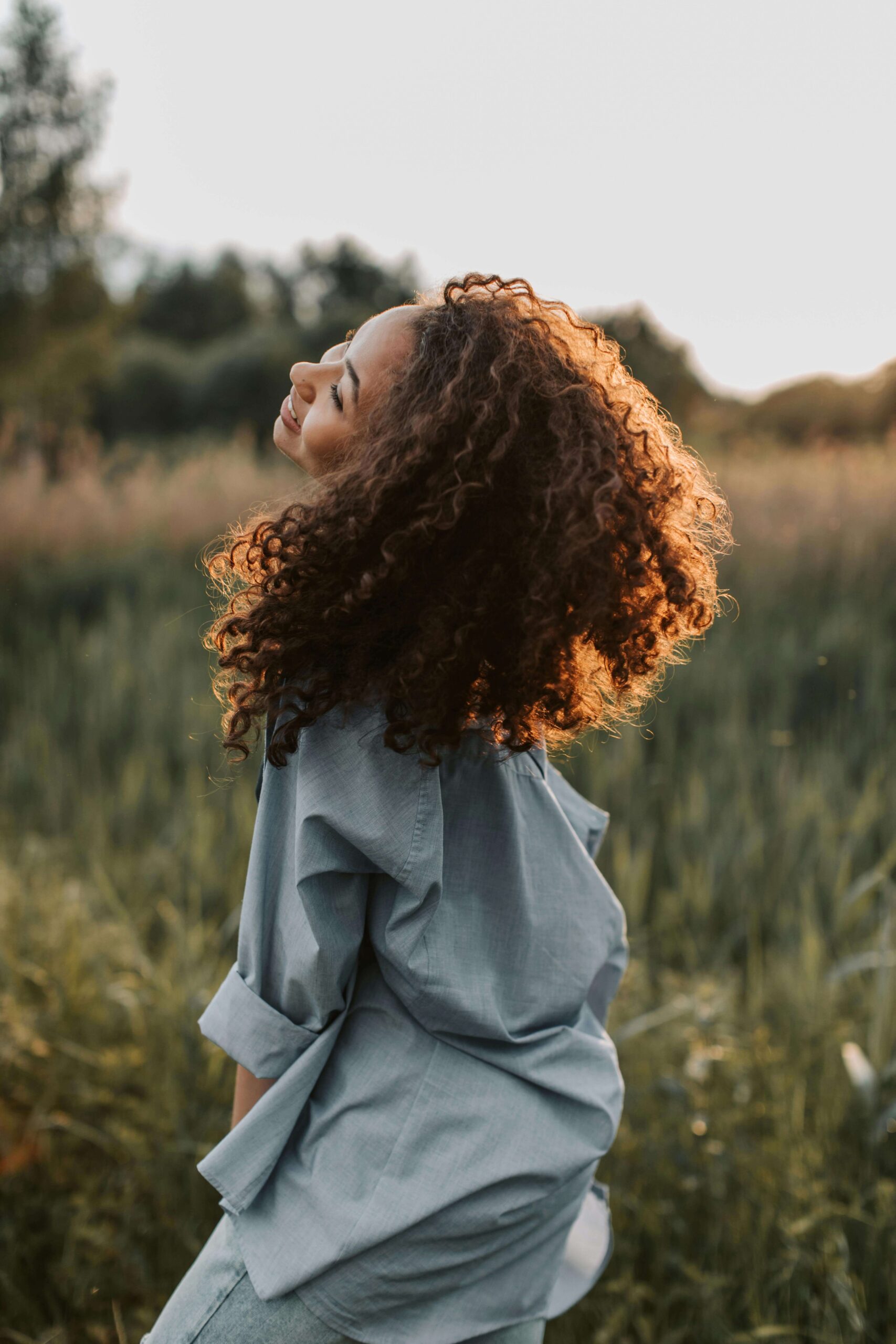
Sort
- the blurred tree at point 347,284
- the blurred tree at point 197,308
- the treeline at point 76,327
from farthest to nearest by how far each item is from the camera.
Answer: the blurred tree at point 197,308, the blurred tree at point 347,284, the treeline at point 76,327

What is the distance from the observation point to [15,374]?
32.6ft

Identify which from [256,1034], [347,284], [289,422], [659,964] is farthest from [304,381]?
[347,284]

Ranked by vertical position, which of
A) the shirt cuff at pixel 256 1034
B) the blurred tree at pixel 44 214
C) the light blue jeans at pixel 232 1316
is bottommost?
the light blue jeans at pixel 232 1316

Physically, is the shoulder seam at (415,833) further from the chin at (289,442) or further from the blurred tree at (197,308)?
the blurred tree at (197,308)

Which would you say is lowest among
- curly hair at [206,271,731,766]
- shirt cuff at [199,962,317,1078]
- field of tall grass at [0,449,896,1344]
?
field of tall grass at [0,449,896,1344]

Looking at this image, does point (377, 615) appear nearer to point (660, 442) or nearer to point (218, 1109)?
point (660, 442)

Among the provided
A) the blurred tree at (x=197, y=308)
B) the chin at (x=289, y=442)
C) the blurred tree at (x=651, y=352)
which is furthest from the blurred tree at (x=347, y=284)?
the chin at (x=289, y=442)

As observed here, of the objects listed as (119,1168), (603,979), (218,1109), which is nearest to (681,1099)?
(603,979)

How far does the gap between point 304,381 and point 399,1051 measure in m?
0.76

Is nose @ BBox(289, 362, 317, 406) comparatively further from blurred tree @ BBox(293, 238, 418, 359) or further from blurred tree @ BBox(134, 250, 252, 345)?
blurred tree @ BBox(134, 250, 252, 345)

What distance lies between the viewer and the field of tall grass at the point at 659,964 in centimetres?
168

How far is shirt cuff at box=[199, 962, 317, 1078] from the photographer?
3.29ft

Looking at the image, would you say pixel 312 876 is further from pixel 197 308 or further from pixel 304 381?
pixel 197 308

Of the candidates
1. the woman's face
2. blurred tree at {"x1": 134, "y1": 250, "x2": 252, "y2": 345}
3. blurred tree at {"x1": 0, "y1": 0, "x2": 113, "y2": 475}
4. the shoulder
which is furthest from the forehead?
blurred tree at {"x1": 134, "y1": 250, "x2": 252, "y2": 345}
